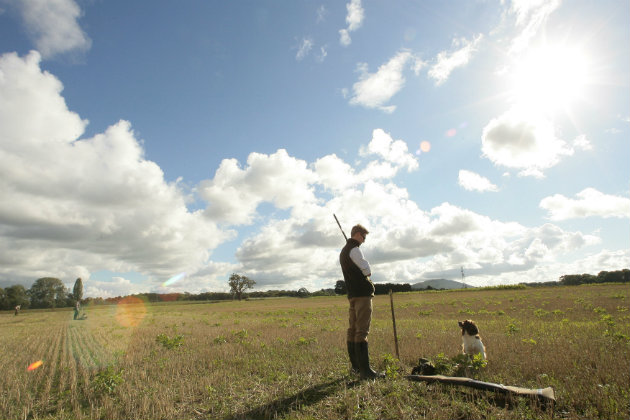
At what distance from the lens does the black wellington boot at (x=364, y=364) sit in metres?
5.73

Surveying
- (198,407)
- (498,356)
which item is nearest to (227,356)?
(198,407)

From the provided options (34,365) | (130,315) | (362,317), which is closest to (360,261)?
(362,317)

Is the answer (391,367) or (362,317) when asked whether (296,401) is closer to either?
(362,317)

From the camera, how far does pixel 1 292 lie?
3408 inches

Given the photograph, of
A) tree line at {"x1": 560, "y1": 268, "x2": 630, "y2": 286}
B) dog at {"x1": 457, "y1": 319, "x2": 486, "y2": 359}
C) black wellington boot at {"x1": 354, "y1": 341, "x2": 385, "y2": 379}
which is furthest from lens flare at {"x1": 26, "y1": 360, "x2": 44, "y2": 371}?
tree line at {"x1": 560, "y1": 268, "x2": 630, "y2": 286}

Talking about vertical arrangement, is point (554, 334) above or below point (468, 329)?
below

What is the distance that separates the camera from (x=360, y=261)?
5930 mm

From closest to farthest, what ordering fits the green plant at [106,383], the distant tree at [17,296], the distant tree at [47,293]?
the green plant at [106,383] < the distant tree at [17,296] < the distant tree at [47,293]

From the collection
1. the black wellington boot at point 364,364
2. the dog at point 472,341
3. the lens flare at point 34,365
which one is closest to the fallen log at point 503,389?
the black wellington boot at point 364,364

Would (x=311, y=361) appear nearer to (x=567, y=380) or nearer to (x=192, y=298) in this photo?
(x=567, y=380)

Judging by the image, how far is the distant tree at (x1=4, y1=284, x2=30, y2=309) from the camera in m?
86.4

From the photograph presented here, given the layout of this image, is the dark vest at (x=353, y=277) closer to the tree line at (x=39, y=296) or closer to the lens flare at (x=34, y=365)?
the lens flare at (x=34, y=365)

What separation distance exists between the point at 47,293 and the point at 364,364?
5179 inches

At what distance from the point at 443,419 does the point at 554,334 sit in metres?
7.91
